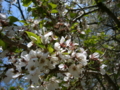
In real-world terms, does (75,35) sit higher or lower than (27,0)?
Result: lower

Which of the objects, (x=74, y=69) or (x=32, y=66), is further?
(x=74, y=69)

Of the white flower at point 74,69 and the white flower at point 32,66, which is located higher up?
the white flower at point 32,66

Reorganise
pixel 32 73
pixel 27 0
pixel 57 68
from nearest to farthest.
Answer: pixel 32 73, pixel 57 68, pixel 27 0

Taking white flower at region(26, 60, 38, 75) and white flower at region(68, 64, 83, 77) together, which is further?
white flower at region(68, 64, 83, 77)

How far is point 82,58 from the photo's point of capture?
3.96ft

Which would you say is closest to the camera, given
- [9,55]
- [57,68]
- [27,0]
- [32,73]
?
[32,73]

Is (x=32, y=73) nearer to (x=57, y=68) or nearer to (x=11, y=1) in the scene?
(x=57, y=68)

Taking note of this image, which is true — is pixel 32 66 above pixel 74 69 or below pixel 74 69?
above

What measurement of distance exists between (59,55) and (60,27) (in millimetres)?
1051

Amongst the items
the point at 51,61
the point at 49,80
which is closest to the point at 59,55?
the point at 51,61

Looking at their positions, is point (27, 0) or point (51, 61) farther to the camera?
point (27, 0)

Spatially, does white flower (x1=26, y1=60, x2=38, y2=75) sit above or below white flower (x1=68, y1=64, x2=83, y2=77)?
above

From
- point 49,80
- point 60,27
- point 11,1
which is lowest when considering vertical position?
point 49,80

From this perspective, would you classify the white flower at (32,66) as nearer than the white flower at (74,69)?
Yes
